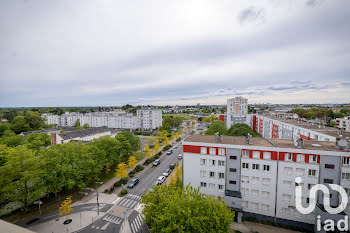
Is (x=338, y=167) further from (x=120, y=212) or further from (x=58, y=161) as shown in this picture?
(x=58, y=161)

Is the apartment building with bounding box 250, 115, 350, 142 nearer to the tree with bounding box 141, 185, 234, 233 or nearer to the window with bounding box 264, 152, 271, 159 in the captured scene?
the window with bounding box 264, 152, 271, 159

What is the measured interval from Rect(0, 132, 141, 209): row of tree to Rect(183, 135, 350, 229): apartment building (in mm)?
18764

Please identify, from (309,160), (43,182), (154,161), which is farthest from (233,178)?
(43,182)

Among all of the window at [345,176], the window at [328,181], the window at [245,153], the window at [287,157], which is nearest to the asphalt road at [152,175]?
the window at [245,153]

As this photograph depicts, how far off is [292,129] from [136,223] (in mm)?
49102

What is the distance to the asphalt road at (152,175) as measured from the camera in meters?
33.0

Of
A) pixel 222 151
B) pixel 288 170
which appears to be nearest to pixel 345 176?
pixel 288 170

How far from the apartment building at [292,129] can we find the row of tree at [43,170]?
157 feet

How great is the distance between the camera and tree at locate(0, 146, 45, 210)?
2219cm

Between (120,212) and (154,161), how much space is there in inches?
837

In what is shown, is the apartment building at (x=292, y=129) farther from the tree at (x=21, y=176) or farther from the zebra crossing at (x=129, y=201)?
the tree at (x=21, y=176)

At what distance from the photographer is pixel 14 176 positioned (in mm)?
23000

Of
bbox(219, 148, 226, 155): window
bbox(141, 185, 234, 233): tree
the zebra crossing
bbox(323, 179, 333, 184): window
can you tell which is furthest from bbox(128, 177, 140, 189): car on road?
bbox(323, 179, 333, 184): window

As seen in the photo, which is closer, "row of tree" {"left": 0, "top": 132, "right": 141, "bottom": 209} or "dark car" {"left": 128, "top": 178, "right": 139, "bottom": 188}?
"row of tree" {"left": 0, "top": 132, "right": 141, "bottom": 209}
